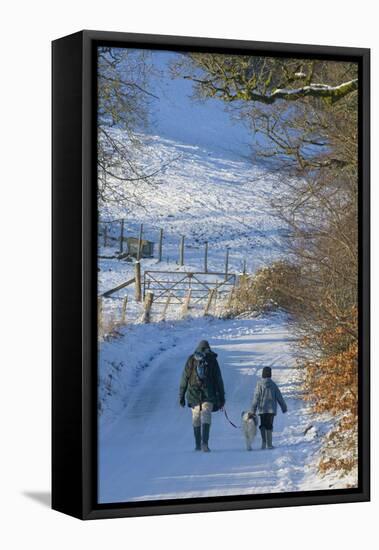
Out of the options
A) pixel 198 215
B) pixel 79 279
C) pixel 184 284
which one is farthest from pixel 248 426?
pixel 79 279

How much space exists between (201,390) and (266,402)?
23.3 inches

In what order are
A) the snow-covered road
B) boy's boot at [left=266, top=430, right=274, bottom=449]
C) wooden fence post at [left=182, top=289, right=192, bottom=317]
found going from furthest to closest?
boy's boot at [left=266, top=430, right=274, bottom=449] → wooden fence post at [left=182, top=289, right=192, bottom=317] → the snow-covered road

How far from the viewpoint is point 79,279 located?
12.6 metres

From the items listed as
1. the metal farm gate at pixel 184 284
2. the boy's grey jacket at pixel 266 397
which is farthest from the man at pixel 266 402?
the metal farm gate at pixel 184 284

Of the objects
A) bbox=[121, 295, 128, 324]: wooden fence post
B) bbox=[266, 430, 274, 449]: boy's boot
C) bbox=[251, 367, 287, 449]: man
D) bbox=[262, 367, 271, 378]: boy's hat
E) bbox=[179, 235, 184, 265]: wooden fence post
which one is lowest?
bbox=[266, 430, 274, 449]: boy's boot

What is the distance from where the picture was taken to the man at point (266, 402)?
43.5 feet

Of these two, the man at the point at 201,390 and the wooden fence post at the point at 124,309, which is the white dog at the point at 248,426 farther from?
the wooden fence post at the point at 124,309

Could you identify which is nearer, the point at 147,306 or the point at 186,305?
the point at 147,306

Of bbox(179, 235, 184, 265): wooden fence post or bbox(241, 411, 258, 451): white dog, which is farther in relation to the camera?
bbox(241, 411, 258, 451): white dog

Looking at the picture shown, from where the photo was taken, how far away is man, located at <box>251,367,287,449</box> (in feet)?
43.5

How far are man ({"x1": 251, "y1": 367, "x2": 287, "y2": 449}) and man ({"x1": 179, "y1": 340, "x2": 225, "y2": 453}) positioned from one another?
0.37 metres

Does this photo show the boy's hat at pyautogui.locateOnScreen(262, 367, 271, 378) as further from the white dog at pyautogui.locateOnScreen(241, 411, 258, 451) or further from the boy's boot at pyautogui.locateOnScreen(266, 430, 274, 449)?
the boy's boot at pyautogui.locateOnScreen(266, 430, 274, 449)

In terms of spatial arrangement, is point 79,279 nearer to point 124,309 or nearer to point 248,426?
point 124,309

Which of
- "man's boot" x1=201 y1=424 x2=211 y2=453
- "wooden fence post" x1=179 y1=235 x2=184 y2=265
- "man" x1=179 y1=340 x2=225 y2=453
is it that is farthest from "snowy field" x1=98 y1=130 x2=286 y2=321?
"man's boot" x1=201 y1=424 x2=211 y2=453
